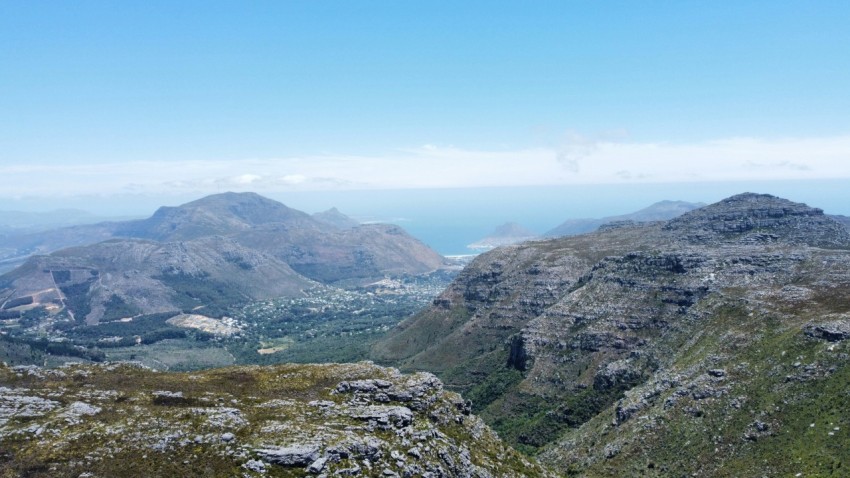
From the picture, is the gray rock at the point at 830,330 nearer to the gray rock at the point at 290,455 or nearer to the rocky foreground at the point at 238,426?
the rocky foreground at the point at 238,426

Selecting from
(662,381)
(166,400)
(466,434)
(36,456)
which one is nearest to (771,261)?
(662,381)

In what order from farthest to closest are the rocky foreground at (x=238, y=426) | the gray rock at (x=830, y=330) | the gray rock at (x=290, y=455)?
the gray rock at (x=830, y=330)
the gray rock at (x=290, y=455)
the rocky foreground at (x=238, y=426)

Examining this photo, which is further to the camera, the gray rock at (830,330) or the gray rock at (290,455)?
the gray rock at (830,330)

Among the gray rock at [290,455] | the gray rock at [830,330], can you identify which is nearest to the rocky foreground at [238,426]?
the gray rock at [290,455]

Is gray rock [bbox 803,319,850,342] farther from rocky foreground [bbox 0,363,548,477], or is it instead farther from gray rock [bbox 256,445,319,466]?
gray rock [bbox 256,445,319,466]

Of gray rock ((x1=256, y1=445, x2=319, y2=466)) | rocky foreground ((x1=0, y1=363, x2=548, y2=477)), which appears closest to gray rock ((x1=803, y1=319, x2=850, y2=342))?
rocky foreground ((x1=0, y1=363, x2=548, y2=477))

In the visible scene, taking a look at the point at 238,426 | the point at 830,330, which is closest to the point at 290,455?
the point at 238,426

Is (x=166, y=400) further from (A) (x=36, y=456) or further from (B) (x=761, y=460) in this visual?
(B) (x=761, y=460)

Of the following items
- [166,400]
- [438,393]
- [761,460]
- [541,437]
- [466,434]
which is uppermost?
[166,400]
